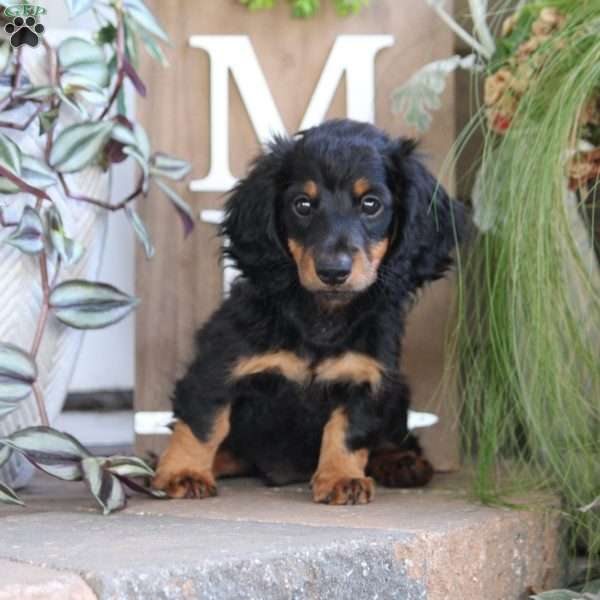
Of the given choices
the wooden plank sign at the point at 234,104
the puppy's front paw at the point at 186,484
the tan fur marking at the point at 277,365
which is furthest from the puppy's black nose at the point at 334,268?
the wooden plank sign at the point at 234,104

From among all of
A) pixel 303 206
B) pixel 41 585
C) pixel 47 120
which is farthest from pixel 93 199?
pixel 41 585

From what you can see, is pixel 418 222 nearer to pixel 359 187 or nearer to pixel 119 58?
pixel 359 187

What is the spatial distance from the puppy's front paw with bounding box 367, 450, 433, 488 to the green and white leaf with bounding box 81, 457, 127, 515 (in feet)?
2.25

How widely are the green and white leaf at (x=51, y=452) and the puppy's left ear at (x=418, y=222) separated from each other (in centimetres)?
73

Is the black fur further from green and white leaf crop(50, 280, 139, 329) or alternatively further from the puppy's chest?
green and white leaf crop(50, 280, 139, 329)

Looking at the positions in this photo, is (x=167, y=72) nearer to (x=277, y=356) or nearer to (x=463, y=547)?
(x=277, y=356)

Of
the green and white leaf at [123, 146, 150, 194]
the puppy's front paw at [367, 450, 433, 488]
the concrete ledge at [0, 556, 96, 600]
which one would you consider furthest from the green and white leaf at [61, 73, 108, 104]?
the concrete ledge at [0, 556, 96, 600]

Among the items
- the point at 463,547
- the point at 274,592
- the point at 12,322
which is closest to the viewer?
the point at 274,592

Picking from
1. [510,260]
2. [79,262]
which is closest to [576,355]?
[510,260]

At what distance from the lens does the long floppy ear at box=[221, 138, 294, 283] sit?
2.29 meters

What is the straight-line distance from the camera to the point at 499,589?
206 cm

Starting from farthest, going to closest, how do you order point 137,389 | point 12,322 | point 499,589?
point 137,389, point 12,322, point 499,589

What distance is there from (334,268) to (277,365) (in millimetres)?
276

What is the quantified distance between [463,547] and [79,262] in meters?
0.97
